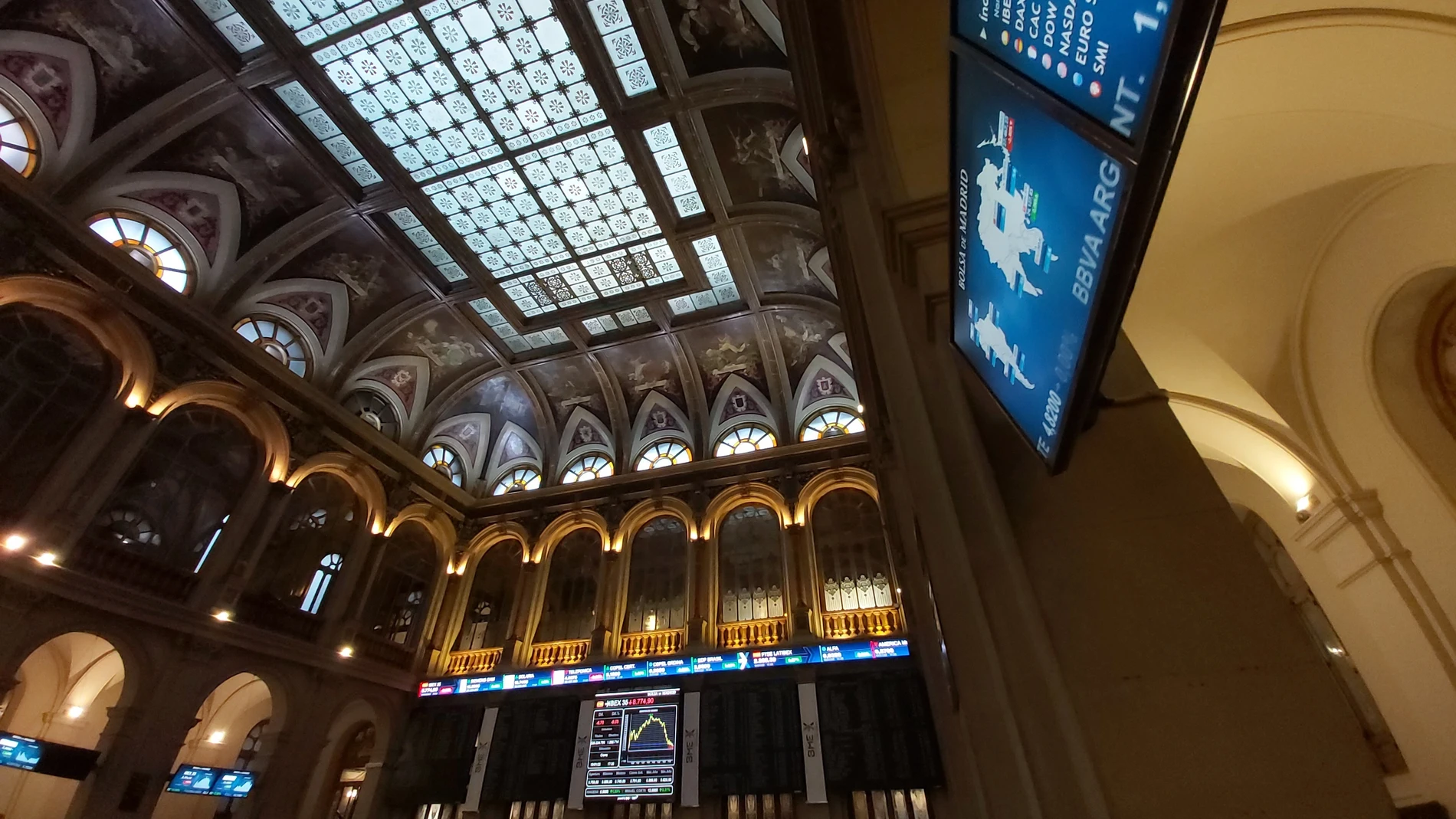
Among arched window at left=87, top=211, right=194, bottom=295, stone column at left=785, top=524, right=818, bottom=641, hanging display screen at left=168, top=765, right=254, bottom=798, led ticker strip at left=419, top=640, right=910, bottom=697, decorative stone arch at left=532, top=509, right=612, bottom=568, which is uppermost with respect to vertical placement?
arched window at left=87, top=211, right=194, bottom=295

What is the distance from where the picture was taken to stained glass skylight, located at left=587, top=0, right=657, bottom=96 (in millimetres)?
Answer: 9023

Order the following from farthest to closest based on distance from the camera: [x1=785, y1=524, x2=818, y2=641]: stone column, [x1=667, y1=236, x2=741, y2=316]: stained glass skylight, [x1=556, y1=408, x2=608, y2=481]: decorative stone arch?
[x1=556, y1=408, x2=608, y2=481]: decorative stone arch, [x1=667, y1=236, x2=741, y2=316]: stained glass skylight, [x1=785, y1=524, x2=818, y2=641]: stone column

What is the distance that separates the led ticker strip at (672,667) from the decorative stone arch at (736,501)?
2843 mm

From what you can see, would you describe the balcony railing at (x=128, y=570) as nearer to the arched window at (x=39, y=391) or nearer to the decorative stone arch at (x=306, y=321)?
the arched window at (x=39, y=391)

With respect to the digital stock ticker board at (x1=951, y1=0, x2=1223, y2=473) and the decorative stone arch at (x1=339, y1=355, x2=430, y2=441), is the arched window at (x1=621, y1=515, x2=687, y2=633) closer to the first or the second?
the decorative stone arch at (x1=339, y1=355, x2=430, y2=441)

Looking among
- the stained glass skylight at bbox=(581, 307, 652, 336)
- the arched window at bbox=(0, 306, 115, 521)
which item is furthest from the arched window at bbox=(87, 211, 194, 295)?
the stained glass skylight at bbox=(581, 307, 652, 336)

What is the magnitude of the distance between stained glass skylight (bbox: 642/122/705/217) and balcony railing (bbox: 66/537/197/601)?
34.4 ft

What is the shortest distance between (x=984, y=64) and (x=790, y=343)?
12696 mm

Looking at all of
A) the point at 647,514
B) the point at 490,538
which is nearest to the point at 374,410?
the point at 490,538

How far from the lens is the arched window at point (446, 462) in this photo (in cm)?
1506

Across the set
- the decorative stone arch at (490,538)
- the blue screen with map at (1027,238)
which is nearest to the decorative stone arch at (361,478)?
the decorative stone arch at (490,538)

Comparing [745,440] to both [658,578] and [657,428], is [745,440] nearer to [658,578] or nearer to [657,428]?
[657,428]

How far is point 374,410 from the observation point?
1377cm

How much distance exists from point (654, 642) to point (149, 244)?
11.5 meters
